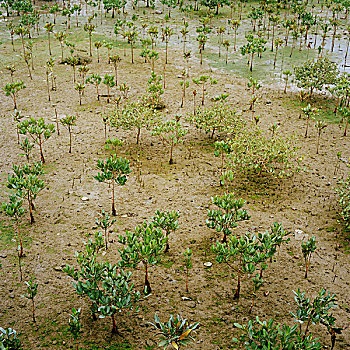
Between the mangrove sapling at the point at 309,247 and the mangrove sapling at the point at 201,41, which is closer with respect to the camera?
the mangrove sapling at the point at 309,247

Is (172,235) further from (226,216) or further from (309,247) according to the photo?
(309,247)

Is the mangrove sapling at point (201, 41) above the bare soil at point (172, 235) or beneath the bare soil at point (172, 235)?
above

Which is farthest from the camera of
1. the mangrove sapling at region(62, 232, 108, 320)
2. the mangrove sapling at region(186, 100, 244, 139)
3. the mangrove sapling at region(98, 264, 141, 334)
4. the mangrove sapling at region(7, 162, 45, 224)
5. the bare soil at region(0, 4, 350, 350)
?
the mangrove sapling at region(186, 100, 244, 139)

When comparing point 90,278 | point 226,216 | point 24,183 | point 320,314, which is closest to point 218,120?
point 226,216

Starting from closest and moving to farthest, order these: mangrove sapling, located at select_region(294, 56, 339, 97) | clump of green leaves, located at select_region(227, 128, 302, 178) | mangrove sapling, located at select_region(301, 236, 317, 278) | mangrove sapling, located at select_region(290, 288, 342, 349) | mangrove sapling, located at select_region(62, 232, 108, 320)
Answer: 1. mangrove sapling, located at select_region(290, 288, 342, 349)
2. mangrove sapling, located at select_region(62, 232, 108, 320)
3. mangrove sapling, located at select_region(301, 236, 317, 278)
4. clump of green leaves, located at select_region(227, 128, 302, 178)
5. mangrove sapling, located at select_region(294, 56, 339, 97)

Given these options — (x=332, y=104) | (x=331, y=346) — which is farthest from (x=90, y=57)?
(x=331, y=346)

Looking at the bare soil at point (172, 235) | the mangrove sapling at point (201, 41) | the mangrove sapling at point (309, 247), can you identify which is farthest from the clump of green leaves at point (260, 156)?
the mangrove sapling at point (201, 41)

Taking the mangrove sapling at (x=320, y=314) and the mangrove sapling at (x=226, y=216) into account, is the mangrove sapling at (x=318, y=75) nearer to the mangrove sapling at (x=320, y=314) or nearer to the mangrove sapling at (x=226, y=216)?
the mangrove sapling at (x=226, y=216)

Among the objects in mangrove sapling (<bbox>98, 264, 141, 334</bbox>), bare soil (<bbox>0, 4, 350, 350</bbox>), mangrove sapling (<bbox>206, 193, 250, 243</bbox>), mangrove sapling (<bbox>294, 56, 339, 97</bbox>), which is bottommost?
bare soil (<bbox>0, 4, 350, 350</bbox>)

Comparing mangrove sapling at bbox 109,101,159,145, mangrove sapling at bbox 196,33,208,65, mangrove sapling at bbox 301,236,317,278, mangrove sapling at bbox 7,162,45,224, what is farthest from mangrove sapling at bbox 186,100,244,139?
mangrove sapling at bbox 196,33,208,65

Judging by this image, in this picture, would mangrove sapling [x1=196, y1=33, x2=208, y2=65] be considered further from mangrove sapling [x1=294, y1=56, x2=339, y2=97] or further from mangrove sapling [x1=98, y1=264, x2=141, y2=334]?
mangrove sapling [x1=98, y1=264, x2=141, y2=334]

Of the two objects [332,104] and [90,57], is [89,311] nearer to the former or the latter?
[332,104]

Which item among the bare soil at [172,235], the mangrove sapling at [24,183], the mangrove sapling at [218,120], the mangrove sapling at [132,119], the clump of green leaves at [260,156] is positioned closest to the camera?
the bare soil at [172,235]
